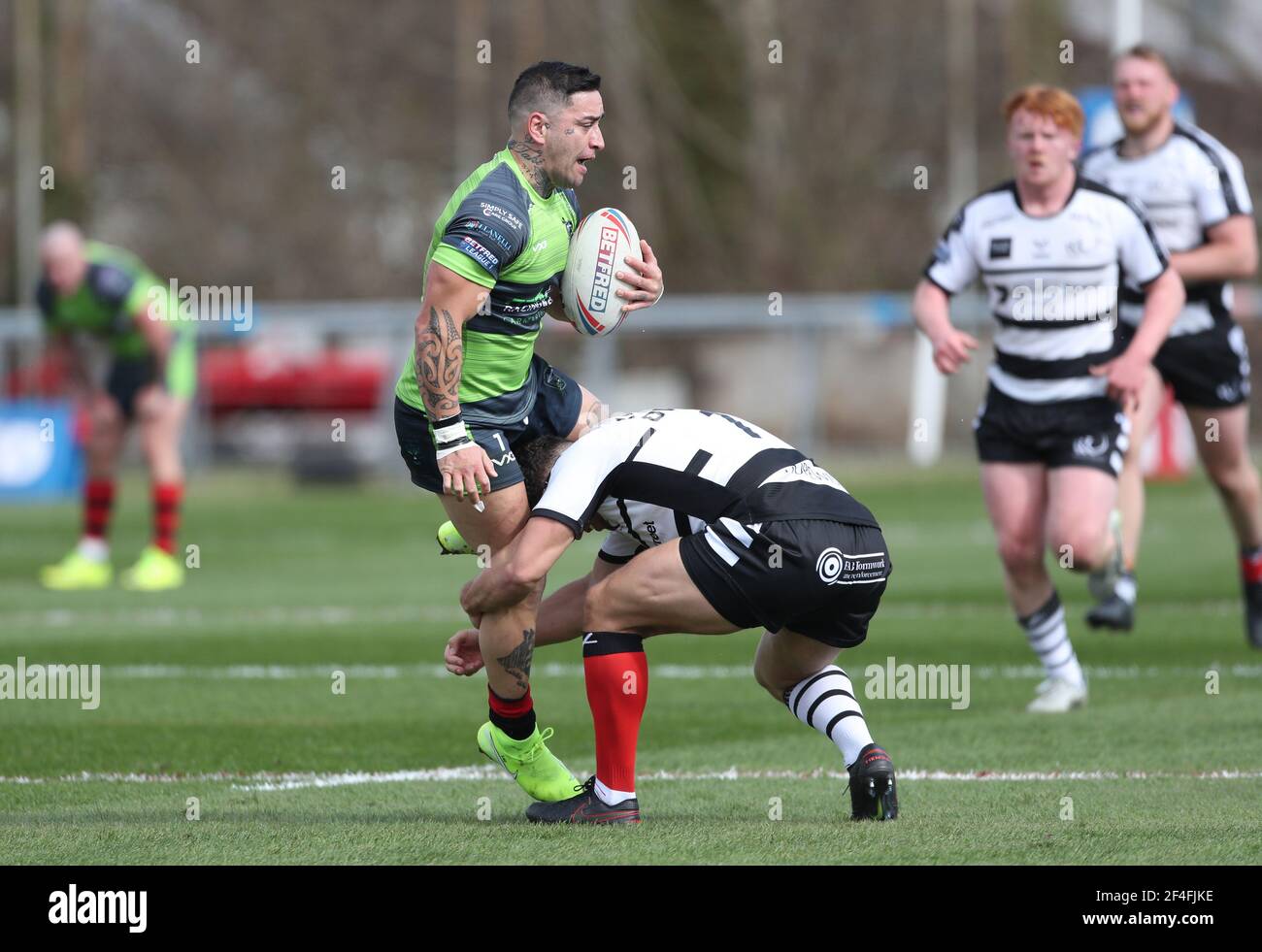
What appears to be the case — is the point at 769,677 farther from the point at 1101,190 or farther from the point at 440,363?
the point at 1101,190

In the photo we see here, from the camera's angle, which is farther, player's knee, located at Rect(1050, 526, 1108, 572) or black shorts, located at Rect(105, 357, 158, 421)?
black shorts, located at Rect(105, 357, 158, 421)

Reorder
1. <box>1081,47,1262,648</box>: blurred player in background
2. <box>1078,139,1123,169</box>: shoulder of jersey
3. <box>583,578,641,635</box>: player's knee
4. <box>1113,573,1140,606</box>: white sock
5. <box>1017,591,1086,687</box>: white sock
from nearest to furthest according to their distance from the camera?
1. <box>583,578,641,635</box>: player's knee
2. <box>1017,591,1086,687</box>: white sock
3. <box>1081,47,1262,648</box>: blurred player in background
4. <box>1078,139,1123,169</box>: shoulder of jersey
5. <box>1113,573,1140,606</box>: white sock

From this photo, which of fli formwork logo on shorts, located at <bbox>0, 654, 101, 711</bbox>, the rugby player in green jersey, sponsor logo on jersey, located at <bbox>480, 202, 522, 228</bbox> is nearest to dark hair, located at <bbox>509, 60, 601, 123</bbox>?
the rugby player in green jersey

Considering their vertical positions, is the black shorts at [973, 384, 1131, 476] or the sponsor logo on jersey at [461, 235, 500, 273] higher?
the sponsor logo on jersey at [461, 235, 500, 273]

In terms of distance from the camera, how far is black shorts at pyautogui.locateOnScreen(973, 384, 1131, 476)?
8.20 meters

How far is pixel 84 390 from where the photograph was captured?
14422mm

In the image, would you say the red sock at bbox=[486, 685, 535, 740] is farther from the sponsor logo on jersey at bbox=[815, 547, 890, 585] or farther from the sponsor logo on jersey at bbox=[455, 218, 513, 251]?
the sponsor logo on jersey at bbox=[455, 218, 513, 251]

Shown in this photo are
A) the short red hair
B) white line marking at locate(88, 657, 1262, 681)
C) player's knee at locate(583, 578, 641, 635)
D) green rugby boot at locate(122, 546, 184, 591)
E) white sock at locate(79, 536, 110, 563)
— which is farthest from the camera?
white sock at locate(79, 536, 110, 563)

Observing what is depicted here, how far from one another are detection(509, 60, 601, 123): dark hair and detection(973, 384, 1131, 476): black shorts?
3.02 metres

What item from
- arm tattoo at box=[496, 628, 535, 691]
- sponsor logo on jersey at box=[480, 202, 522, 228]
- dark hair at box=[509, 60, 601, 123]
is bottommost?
arm tattoo at box=[496, 628, 535, 691]

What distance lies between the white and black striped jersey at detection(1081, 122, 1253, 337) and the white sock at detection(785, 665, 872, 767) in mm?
4025

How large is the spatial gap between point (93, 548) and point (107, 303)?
1719 millimetres

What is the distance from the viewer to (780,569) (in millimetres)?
5484
